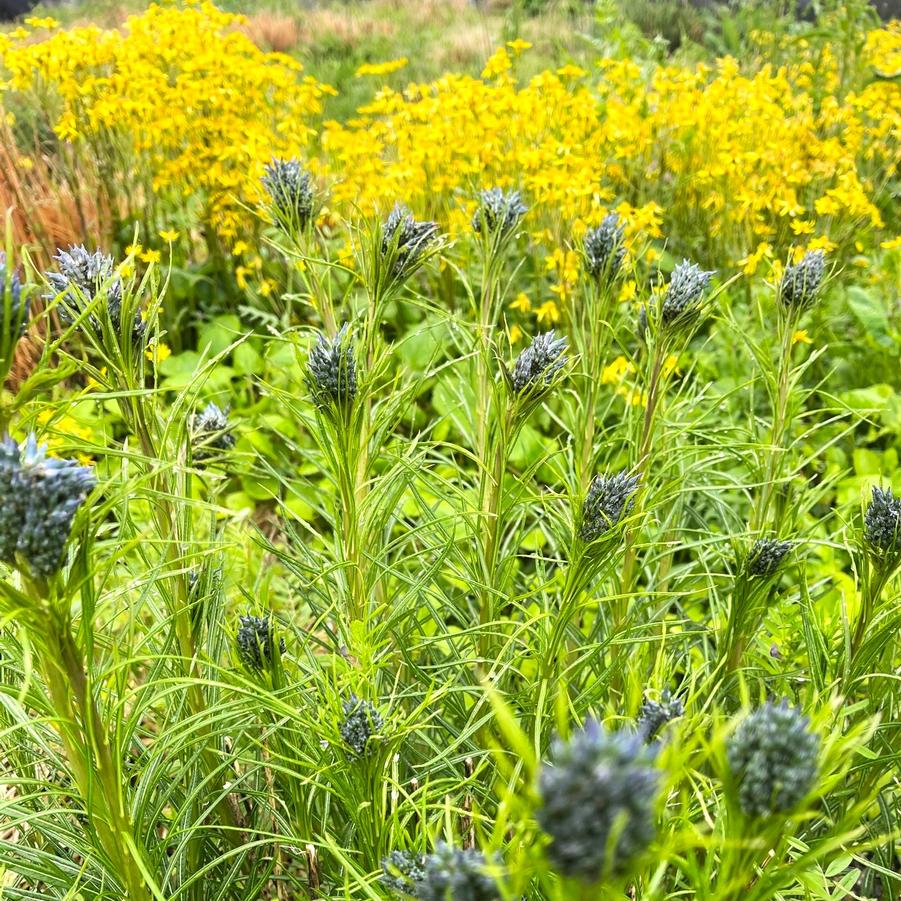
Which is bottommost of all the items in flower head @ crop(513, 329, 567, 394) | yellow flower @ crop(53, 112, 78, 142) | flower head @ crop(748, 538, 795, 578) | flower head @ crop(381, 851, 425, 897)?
flower head @ crop(748, 538, 795, 578)

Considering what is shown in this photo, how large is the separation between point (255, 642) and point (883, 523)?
81 cm

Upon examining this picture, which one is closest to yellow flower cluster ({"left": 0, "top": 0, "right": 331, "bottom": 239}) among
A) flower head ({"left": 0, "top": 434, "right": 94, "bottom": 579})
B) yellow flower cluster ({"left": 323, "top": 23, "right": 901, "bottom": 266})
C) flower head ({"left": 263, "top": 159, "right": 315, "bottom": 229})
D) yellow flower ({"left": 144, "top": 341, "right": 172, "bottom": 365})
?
yellow flower cluster ({"left": 323, "top": 23, "right": 901, "bottom": 266})

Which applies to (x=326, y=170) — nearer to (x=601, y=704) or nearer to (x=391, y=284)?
(x=391, y=284)

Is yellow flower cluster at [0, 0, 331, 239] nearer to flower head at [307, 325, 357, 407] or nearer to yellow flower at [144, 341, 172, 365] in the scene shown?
yellow flower at [144, 341, 172, 365]

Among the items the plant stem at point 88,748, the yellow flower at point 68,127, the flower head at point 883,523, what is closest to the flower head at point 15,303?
the plant stem at point 88,748

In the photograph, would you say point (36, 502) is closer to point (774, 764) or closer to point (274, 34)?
point (774, 764)

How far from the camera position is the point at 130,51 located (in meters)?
3.18

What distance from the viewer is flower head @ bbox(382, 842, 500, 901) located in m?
0.52

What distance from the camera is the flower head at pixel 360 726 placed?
0.77m

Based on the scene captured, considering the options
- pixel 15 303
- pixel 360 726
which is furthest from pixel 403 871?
pixel 15 303

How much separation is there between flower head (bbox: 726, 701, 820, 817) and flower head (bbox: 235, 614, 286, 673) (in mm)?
618

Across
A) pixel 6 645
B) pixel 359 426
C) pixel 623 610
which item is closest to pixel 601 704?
pixel 623 610

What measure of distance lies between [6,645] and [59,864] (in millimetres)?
313

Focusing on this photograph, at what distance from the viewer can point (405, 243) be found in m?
1.10
